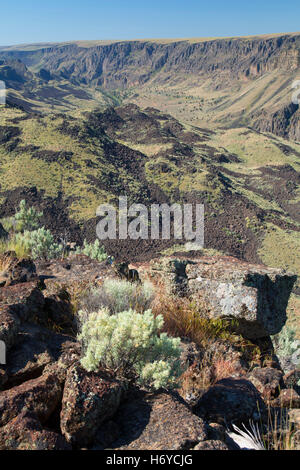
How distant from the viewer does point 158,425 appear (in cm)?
275

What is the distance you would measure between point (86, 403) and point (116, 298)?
217 cm

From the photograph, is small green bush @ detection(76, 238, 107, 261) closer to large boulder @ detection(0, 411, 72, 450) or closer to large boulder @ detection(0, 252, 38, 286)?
large boulder @ detection(0, 252, 38, 286)

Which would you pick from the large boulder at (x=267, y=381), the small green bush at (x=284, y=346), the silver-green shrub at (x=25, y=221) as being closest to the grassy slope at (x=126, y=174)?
the small green bush at (x=284, y=346)

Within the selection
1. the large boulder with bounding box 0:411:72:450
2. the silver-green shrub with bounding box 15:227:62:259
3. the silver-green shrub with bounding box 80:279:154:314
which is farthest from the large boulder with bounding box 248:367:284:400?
the silver-green shrub with bounding box 15:227:62:259

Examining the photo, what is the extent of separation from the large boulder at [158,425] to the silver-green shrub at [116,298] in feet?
5.51

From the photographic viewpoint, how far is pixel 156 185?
49250mm

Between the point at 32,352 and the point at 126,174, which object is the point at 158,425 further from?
the point at 126,174

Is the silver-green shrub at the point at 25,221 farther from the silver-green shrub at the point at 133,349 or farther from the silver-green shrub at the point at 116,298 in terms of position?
the silver-green shrub at the point at 133,349

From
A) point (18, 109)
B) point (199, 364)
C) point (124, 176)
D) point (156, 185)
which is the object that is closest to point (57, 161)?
point (124, 176)

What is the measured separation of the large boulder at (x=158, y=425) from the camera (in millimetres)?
2568

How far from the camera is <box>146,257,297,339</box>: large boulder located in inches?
218

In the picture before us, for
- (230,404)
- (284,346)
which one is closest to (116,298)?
(230,404)
